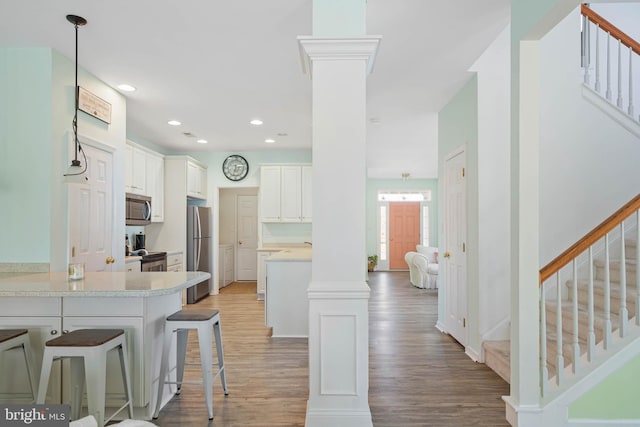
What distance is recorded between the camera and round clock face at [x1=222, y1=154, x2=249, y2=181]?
7078mm

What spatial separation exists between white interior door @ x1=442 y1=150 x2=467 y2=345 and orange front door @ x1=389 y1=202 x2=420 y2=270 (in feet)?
20.7

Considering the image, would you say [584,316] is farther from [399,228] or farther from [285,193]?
[399,228]

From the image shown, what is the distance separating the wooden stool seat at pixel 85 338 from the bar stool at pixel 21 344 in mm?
303

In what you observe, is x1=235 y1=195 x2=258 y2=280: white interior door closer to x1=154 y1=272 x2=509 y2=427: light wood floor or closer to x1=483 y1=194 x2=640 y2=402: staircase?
x1=154 y1=272 x2=509 y2=427: light wood floor

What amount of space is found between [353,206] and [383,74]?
1.83 m

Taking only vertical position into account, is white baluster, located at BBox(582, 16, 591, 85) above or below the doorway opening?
above

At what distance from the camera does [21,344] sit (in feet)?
7.36

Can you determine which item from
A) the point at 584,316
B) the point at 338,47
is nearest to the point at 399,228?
the point at 584,316

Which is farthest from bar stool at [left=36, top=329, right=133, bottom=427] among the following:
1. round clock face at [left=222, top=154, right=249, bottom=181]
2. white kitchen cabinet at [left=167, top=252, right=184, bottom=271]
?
round clock face at [left=222, top=154, right=249, bottom=181]

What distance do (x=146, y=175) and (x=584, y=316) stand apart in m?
5.39

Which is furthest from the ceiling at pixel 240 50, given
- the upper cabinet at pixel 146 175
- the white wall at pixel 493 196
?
the upper cabinet at pixel 146 175

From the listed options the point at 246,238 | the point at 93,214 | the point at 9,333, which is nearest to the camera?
the point at 9,333

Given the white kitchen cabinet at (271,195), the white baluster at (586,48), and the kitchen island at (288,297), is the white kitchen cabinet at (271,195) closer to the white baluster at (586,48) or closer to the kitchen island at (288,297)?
the kitchen island at (288,297)

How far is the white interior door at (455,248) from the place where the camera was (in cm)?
387
